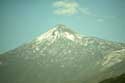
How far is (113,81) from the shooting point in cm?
19812

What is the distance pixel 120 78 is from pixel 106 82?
11541 millimetres

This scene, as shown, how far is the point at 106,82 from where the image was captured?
198 m

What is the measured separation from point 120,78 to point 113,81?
630 cm

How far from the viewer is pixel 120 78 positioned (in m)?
196

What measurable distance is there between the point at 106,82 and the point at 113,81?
5811 mm
